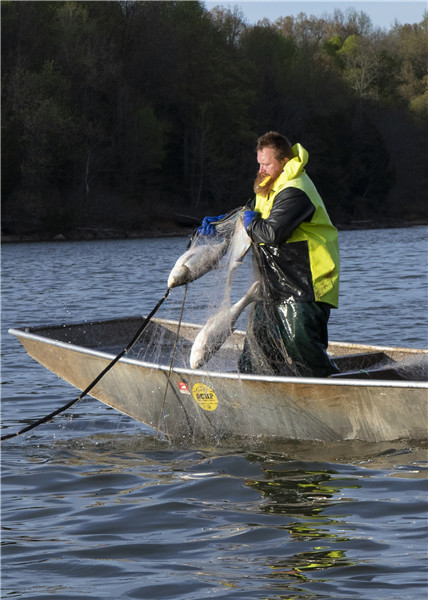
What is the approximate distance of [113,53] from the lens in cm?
5438

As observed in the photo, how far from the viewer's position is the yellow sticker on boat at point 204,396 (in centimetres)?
684

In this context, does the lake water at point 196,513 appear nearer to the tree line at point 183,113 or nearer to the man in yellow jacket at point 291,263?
the man in yellow jacket at point 291,263

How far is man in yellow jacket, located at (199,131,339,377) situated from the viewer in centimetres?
639

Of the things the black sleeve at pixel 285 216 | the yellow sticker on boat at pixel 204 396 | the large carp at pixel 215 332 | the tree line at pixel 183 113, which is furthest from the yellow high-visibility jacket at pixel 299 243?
the tree line at pixel 183 113

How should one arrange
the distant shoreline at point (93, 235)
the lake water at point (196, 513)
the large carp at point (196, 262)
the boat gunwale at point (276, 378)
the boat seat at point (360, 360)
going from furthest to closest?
1. the distant shoreline at point (93, 235)
2. the boat seat at point (360, 360)
3. the large carp at point (196, 262)
4. the boat gunwale at point (276, 378)
5. the lake water at point (196, 513)

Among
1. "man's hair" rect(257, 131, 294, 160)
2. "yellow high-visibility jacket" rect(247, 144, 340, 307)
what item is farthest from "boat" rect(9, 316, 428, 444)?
"man's hair" rect(257, 131, 294, 160)

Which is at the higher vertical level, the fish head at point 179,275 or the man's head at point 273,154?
the man's head at point 273,154

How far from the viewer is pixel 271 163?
6574 mm

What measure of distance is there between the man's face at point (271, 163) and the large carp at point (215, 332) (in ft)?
2.70

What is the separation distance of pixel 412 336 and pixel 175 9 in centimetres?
5340

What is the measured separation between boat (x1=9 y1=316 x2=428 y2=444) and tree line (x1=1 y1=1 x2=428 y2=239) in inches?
1609

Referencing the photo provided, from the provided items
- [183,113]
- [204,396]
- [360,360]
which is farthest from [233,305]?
[183,113]

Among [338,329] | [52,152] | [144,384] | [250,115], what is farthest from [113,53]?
[144,384]

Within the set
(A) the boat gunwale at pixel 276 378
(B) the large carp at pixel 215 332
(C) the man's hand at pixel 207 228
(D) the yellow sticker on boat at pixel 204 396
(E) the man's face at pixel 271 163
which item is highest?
(E) the man's face at pixel 271 163
